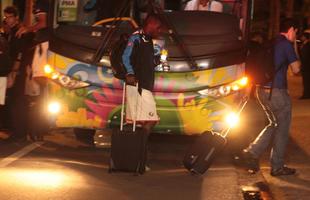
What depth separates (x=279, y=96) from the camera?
8438mm

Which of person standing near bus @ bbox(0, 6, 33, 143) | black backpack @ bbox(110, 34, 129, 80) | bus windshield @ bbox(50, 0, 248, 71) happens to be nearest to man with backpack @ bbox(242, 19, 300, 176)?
bus windshield @ bbox(50, 0, 248, 71)

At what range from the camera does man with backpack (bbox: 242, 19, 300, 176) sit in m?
8.36

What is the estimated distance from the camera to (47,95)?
32.4 ft

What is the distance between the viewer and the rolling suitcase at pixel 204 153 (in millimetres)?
8555

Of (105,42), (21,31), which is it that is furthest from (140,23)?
(21,31)

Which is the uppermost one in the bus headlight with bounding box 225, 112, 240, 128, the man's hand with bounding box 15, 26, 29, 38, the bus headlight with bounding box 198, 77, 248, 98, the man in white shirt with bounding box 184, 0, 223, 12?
the man in white shirt with bounding box 184, 0, 223, 12

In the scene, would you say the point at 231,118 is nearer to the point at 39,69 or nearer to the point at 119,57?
the point at 119,57

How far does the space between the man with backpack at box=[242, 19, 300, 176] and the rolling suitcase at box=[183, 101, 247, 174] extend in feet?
1.60

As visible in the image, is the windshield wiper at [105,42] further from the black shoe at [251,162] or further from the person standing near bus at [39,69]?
the black shoe at [251,162]

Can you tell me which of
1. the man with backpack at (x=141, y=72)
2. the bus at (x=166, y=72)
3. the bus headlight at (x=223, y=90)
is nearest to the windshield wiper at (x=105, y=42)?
the bus at (x=166, y=72)

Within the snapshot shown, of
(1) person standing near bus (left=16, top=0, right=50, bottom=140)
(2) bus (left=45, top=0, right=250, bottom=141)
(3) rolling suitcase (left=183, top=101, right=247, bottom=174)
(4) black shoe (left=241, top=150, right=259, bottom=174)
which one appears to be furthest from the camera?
(1) person standing near bus (left=16, top=0, right=50, bottom=140)

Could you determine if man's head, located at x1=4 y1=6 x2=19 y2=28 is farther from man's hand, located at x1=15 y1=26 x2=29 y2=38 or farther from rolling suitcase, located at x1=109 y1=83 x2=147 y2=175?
rolling suitcase, located at x1=109 y1=83 x2=147 y2=175

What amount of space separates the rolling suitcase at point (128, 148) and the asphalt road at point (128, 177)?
0.50ft

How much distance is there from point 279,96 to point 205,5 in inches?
80.5
